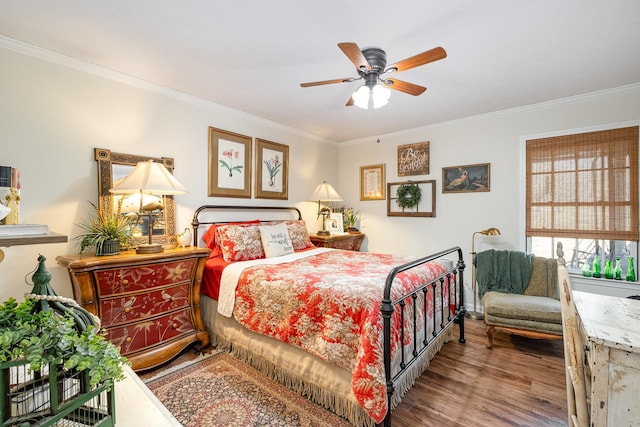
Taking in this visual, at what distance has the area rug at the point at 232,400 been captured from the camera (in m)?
1.86

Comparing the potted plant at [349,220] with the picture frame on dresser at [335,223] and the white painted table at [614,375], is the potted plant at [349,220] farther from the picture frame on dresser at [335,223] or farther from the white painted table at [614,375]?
the white painted table at [614,375]

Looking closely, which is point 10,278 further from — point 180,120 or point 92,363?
point 92,363

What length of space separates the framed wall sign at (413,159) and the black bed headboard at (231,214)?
5.62 feet

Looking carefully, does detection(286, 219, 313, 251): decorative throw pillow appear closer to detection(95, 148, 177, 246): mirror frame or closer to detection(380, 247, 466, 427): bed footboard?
detection(95, 148, 177, 246): mirror frame

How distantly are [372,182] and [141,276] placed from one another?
3505 millimetres

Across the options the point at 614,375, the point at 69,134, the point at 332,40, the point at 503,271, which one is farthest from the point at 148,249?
the point at 503,271

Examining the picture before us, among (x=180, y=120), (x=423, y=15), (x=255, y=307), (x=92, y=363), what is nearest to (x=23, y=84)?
(x=180, y=120)

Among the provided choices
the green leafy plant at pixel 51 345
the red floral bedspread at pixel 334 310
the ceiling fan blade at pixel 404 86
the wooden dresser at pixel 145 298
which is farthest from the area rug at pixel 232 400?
the ceiling fan blade at pixel 404 86

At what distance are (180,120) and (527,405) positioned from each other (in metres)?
3.86

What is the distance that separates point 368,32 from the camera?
208 centimetres

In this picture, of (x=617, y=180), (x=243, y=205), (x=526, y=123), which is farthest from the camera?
(x=243, y=205)

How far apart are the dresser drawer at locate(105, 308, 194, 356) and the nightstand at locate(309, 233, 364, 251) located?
2.03 m

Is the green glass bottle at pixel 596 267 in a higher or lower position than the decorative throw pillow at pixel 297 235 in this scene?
lower

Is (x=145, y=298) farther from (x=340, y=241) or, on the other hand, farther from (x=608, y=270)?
(x=608, y=270)
